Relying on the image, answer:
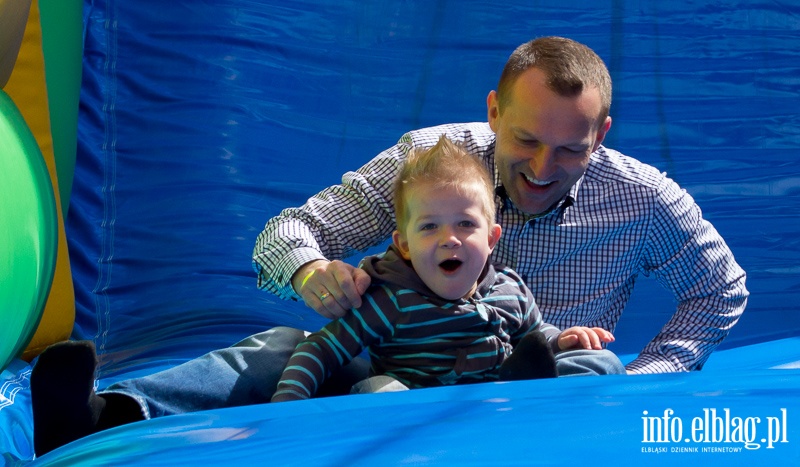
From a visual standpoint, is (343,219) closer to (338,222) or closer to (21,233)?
(338,222)

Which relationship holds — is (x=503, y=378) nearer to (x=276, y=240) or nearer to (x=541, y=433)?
(x=541, y=433)

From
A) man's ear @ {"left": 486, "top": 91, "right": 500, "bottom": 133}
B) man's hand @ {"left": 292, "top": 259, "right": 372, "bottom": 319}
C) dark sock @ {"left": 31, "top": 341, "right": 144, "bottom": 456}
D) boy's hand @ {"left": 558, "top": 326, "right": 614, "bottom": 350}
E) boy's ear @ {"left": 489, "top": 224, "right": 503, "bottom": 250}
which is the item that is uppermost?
man's ear @ {"left": 486, "top": 91, "right": 500, "bottom": 133}

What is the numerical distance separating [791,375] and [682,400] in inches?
6.6

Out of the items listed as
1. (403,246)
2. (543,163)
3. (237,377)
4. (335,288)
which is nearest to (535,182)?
(543,163)

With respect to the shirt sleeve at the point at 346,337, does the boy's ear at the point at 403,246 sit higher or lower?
higher

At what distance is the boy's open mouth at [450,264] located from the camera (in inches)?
54.8

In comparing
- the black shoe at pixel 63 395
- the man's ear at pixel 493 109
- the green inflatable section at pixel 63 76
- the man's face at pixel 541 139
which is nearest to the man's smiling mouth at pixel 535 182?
the man's face at pixel 541 139

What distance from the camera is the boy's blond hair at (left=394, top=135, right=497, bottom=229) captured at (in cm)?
139

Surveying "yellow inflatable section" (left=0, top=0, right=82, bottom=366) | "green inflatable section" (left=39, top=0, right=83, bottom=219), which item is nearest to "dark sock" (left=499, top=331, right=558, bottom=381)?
"yellow inflatable section" (left=0, top=0, right=82, bottom=366)

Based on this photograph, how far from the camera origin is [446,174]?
139 centimetres

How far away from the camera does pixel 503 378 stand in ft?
4.28

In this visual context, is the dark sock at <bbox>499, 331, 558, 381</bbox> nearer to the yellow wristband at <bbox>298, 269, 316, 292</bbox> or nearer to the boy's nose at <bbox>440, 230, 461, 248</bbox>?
the boy's nose at <bbox>440, 230, 461, 248</bbox>

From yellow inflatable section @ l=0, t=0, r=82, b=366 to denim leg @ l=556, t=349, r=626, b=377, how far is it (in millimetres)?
820

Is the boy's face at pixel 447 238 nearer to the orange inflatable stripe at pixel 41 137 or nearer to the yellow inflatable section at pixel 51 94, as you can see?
the yellow inflatable section at pixel 51 94
